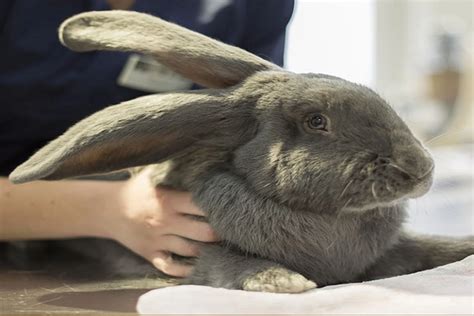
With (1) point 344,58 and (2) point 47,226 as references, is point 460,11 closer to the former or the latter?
(1) point 344,58

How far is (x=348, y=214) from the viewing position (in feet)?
3.07

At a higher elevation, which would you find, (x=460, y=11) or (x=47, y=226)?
(x=460, y=11)

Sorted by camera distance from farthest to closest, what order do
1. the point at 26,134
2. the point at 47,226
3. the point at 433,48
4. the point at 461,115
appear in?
1. the point at 433,48
2. the point at 461,115
3. the point at 26,134
4. the point at 47,226

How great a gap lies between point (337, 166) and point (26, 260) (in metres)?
0.68

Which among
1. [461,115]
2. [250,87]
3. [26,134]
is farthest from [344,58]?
[250,87]

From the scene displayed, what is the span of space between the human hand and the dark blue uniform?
0.33 m

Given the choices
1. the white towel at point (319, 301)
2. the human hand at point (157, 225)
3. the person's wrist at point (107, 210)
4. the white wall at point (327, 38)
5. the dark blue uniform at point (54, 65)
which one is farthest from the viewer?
the white wall at point (327, 38)

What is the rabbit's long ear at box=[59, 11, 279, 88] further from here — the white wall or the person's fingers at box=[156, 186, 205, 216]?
the white wall

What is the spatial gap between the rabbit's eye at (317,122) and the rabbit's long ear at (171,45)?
0.12 meters

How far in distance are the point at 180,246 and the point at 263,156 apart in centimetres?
21

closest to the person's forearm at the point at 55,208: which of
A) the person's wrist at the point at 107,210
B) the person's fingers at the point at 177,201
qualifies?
the person's wrist at the point at 107,210

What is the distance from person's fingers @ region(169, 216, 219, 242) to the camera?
991mm

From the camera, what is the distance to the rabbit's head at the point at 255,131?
0.90m

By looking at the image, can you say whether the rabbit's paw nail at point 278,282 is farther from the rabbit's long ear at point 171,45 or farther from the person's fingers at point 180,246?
the rabbit's long ear at point 171,45
